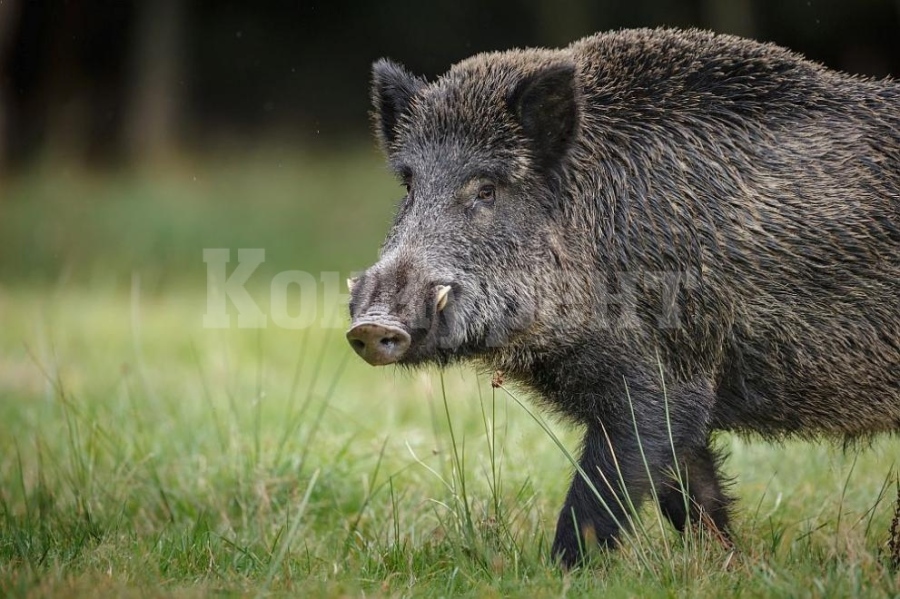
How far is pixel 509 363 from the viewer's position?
13.0 ft

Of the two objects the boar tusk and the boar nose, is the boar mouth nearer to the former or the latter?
the boar nose

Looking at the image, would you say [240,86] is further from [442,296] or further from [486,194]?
[442,296]

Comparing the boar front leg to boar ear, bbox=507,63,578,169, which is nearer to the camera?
the boar front leg

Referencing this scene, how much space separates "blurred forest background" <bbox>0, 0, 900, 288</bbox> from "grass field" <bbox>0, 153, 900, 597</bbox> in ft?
18.1

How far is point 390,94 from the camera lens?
14.2ft

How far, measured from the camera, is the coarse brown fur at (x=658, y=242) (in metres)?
3.85

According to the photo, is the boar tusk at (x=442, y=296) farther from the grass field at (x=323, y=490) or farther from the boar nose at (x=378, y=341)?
the grass field at (x=323, y=490)

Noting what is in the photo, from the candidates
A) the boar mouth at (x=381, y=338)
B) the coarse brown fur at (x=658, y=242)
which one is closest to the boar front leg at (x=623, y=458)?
the coarse brown fur at (x=658, y=242)

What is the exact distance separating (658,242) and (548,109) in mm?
594

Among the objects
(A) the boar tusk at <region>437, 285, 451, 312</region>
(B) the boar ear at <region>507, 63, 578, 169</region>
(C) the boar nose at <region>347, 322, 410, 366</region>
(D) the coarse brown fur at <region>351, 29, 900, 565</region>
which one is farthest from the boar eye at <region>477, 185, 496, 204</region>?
(C) the boar nose at <region>347, 322, 410, 366</region>

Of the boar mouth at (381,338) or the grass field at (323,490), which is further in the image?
the grass field at (323,490)

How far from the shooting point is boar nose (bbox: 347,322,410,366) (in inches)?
130

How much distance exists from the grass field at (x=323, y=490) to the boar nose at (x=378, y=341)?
0.45 meters

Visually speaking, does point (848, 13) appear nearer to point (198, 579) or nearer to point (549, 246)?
point (549, 246)
